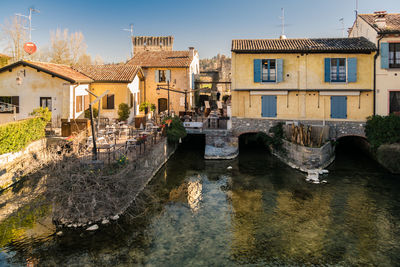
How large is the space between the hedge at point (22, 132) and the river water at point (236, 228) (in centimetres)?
211

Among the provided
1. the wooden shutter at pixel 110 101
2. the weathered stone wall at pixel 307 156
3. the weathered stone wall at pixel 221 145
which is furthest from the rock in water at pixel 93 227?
the wooden shutter at pixel 110 101

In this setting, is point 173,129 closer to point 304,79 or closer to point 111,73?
point 111,73

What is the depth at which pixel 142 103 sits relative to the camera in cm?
3114

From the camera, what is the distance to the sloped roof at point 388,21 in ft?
72.6

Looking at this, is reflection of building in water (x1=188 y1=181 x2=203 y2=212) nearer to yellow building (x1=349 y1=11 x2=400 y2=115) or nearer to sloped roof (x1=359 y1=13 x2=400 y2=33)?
yellow building (x1=349 y1=11 x2=400 y2=115)

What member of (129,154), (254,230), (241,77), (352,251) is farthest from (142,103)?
(352,251)

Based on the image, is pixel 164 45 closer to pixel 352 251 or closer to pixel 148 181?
pixel 148 181

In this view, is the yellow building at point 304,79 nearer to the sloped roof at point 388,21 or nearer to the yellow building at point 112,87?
the sloped roof at point 388,21

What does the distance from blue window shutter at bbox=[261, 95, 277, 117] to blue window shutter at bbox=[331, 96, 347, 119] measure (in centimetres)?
395

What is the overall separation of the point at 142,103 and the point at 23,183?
15.9 metres

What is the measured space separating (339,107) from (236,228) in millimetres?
14495

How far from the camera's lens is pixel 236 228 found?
41.5 ft

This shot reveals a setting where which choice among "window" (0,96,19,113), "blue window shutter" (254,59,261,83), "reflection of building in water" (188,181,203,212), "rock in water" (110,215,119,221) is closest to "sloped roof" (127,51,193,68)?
"blue window shutter" (254,59,261,83)

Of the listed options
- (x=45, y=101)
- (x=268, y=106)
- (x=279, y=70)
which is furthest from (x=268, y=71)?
(x=45, y=101)
